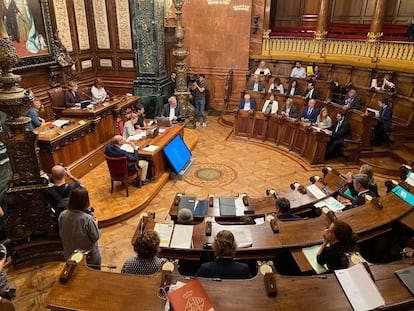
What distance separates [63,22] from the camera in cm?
856

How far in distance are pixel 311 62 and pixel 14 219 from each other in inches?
Answer: 352

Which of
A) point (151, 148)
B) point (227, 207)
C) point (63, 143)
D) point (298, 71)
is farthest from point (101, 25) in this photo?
point (227, 207)

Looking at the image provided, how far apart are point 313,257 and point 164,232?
1426 millimetres

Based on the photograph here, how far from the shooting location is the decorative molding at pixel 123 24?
9305 mm

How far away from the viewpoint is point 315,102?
24.8 ft

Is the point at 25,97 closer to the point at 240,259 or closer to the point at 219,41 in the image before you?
the point at 240,259

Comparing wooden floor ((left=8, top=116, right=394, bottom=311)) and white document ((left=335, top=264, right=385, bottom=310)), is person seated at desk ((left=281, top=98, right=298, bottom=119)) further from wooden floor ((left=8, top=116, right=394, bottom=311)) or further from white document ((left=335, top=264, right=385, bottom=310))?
white document ((left=335, top=264, right=385, bottom=310))

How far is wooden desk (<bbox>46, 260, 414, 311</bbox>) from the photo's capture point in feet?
7.21

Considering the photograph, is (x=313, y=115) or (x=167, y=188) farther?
(x=313, y=115)

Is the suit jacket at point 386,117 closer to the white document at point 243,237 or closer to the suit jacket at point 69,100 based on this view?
the white document at point 243,237

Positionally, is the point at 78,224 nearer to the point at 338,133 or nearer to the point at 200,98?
the point at 338,133

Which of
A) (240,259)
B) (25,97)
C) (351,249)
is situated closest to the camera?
(351,249)

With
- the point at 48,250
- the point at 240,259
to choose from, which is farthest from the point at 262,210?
the point at 48,250

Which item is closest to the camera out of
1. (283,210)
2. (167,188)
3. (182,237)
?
(182,237)
